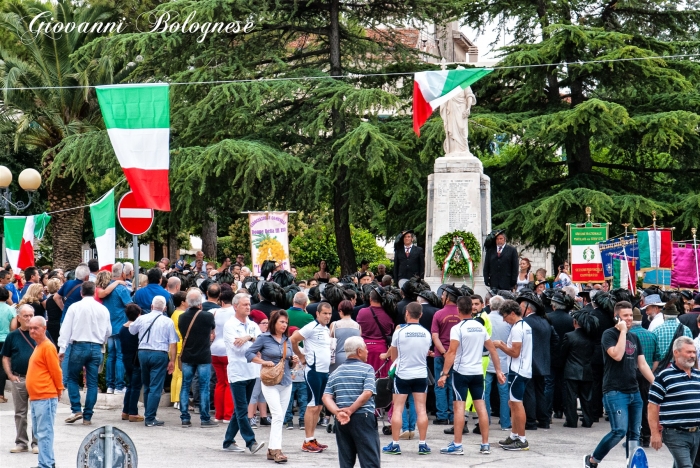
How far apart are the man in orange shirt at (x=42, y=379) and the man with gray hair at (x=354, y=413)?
125 inches

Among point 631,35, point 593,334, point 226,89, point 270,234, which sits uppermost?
point 631,35

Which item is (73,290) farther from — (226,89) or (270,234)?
(226,89)

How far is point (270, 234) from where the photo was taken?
21.4 meters

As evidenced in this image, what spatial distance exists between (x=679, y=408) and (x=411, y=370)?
3.53m

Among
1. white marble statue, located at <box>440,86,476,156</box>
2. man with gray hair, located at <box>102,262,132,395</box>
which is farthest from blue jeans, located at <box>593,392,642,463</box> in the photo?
white marble statue, located at <box>440,86,476,156</box>

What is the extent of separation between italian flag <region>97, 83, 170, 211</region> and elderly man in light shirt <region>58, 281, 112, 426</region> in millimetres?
1392

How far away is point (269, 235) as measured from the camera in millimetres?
21375

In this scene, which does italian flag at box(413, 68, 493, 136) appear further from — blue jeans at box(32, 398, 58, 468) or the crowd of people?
blue jeans at box(32, 398, 58, 468)

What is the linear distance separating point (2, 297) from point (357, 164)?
43.5 ft

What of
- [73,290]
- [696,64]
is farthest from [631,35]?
[73,290]

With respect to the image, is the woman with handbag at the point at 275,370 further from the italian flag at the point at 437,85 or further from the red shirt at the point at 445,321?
the italian flag at the point at 437,85

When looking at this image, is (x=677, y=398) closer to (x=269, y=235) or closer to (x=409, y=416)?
(x=409, y=416)

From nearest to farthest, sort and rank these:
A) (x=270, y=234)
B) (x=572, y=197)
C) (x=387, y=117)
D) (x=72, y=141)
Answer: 1. (x=270, y=234)
2. (x=572, y=197)
3. (x=72, y=141)
4. (x=387, y=117)

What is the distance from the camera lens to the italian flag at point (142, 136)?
12641 millimetres
